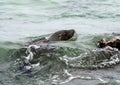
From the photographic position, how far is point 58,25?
415 inches

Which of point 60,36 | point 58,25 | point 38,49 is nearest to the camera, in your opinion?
point 38,49

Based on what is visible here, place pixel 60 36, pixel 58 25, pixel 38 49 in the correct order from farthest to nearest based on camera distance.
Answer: pixel 58 25
pixel 60 36
pixel 38 49

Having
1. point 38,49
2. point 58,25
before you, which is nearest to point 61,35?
point 38,49

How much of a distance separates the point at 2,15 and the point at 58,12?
1.92 meters

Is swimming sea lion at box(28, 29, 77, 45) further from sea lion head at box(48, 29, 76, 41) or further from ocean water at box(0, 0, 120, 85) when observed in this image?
ocean water at box(0, 0, 120, 85)

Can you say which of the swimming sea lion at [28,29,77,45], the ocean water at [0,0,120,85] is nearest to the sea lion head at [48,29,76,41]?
the swimming sea lion at [28,29,77,45]

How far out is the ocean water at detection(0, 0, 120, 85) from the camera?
5910mm

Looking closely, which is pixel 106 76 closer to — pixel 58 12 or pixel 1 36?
pixel 1 36

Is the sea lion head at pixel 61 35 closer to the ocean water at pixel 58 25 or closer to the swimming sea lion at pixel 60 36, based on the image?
the swimming sea lion at pixel 60 36

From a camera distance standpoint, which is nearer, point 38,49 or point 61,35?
point 38,49

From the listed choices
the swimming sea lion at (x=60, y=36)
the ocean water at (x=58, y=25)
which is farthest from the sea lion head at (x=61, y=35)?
the ocean water at (x=58, y=25)

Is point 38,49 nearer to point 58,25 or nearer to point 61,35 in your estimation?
point 61,35

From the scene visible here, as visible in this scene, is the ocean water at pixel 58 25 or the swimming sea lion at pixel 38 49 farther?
→ the swimming sea lion at pixel 38 49

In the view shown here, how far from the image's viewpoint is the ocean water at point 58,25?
5910mm
